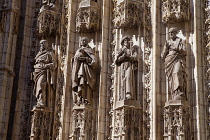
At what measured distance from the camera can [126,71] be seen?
13.5 metres

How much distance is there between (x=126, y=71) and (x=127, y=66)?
0.16m

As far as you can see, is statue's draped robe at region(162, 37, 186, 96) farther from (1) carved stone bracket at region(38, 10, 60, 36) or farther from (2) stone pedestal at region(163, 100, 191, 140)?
(1) carved stone bracket at region(38, 10, 60, 36)

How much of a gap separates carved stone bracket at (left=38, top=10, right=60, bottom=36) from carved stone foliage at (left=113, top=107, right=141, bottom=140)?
3.87 metres

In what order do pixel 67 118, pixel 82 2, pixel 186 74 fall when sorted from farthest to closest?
1. pixel 82 2
2. pixel 67 118
3. pixel 186 74

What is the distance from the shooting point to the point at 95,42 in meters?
14.7

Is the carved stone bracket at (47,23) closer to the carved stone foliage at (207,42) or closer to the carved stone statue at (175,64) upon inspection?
the carved stone statue at (175,64)

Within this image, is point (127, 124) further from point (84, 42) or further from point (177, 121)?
point (84, 42)

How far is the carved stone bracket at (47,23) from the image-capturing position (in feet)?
49.5

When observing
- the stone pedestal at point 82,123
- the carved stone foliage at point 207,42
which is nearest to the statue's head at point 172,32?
the carved stone foliage at point 207,42

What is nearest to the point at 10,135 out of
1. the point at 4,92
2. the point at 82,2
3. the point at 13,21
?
the point at 4,92

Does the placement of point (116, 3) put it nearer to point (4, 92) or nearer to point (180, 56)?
point (180, 56)

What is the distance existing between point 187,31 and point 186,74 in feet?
4.61

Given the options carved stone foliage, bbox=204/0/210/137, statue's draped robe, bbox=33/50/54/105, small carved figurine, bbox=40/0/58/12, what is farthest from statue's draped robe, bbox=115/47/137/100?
small carved figurine, bbox=40/0/58/12

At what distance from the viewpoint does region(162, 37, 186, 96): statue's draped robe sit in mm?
12695
